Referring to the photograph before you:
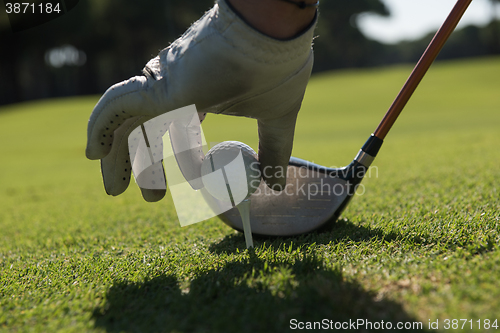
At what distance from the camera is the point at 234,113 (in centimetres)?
186

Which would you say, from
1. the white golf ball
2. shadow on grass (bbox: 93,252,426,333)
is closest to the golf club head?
the white golf ball

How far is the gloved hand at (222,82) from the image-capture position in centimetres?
152

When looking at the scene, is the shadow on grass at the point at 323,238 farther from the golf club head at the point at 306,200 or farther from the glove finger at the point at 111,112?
the glove finger at the point at 111,112

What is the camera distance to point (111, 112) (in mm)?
1771

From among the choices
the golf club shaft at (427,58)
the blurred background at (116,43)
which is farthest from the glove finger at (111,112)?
the blurred background at (116,43)

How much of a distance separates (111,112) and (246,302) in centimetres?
102

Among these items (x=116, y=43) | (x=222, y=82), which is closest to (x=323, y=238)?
(x=222, y=82)

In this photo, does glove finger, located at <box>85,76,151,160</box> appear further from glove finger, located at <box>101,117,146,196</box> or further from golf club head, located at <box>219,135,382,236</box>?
golf club head, located at <box>219,135,382,236</box>

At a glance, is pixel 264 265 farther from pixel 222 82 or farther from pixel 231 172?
pixel 222 82

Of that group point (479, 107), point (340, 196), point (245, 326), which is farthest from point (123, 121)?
point (479, 107)

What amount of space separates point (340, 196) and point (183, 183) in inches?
36.3

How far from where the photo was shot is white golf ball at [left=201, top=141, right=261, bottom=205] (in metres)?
1.88

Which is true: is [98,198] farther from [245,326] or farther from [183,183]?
[245,326]

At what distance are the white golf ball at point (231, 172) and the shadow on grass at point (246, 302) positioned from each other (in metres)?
0.37
